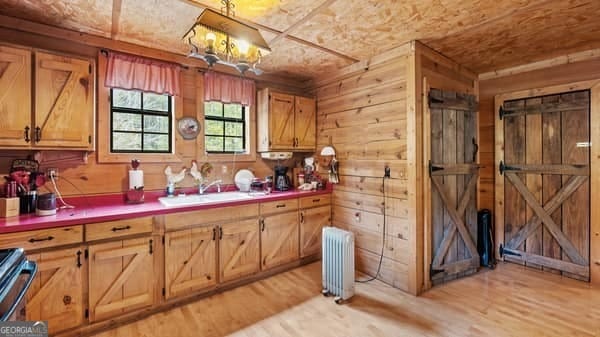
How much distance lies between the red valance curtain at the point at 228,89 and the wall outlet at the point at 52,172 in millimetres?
1553

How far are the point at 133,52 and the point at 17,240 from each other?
6.12ft

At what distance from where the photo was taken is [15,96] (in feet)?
6.70

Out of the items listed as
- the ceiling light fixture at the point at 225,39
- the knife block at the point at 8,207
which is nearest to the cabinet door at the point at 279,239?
the ceiling light fixture at the point at 225,39

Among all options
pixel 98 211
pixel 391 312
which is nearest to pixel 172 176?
pixel 98 211

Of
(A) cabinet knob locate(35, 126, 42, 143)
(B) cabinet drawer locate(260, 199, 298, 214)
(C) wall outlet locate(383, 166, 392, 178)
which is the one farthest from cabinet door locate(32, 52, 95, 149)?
(C) wall outlet locate(383, 166, 392, 178)

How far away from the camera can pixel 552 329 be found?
2.12 meters

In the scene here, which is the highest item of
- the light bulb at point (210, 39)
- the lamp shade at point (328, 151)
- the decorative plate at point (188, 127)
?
the light bulb at point (210, 39)

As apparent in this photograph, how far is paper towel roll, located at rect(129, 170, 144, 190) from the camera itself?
2662 millimetres

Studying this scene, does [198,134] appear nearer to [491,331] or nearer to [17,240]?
[17,240]

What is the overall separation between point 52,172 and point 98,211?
0.59m

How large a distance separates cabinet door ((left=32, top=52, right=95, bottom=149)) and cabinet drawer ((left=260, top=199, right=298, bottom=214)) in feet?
5.62

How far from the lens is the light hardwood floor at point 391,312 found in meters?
2.14

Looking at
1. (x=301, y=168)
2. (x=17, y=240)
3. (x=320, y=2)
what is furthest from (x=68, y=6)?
(x=301, y=168)

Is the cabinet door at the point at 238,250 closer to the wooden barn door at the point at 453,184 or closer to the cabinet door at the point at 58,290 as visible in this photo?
the cabinet door at the point at 58,290
